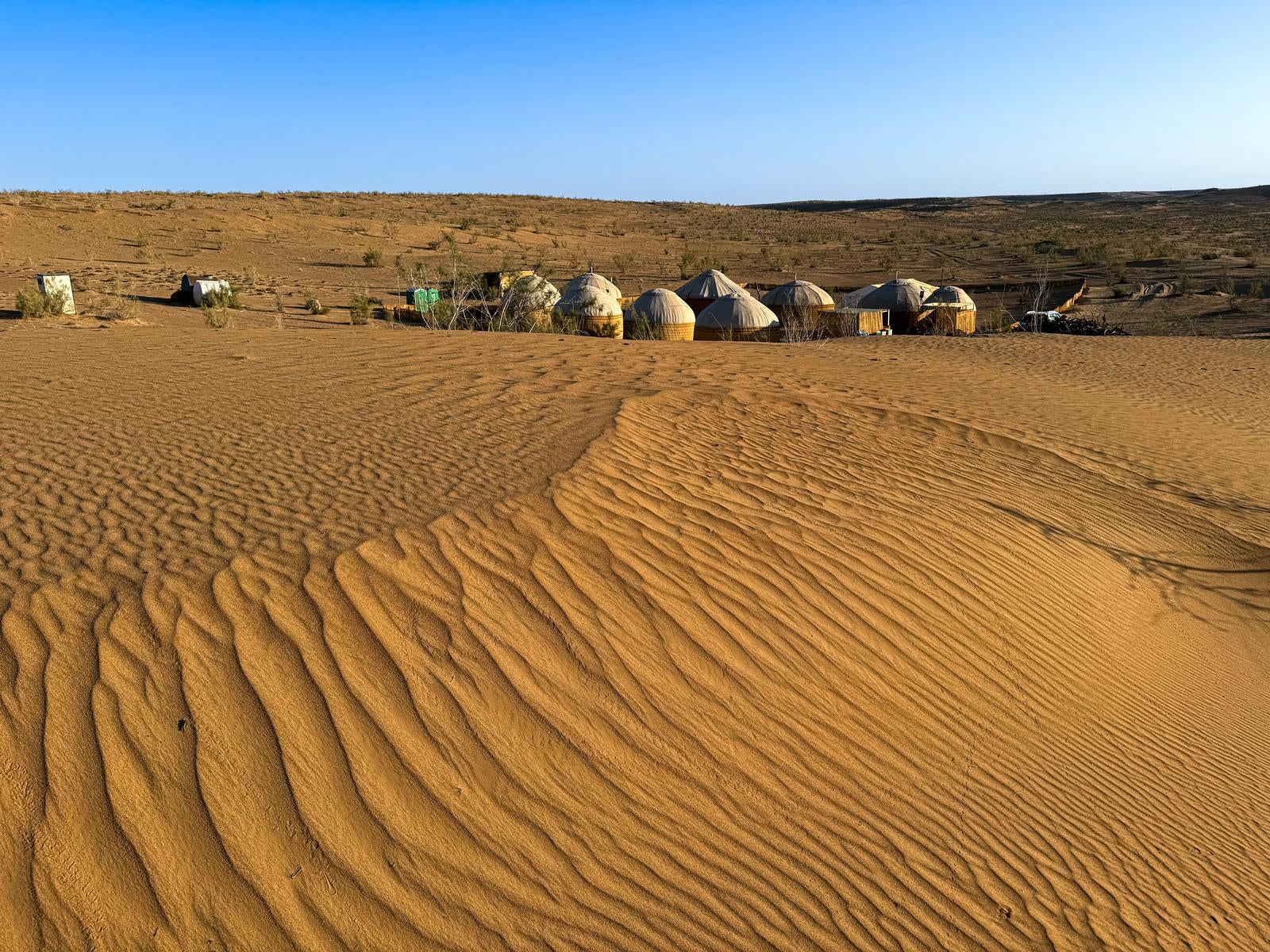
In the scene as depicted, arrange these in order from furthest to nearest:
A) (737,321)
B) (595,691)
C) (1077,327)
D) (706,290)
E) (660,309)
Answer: (706,290) < (1077,327) < (737,321) < (660,309) < (595,691)

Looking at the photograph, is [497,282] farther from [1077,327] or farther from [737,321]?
[1077,327]

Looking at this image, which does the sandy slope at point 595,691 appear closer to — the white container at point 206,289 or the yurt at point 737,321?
the yurt at point 737,321

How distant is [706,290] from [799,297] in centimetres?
235

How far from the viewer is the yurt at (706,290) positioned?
2319 cm

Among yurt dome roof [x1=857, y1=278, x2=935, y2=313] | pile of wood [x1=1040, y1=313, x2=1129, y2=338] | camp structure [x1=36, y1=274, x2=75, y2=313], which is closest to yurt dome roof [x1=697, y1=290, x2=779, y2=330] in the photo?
yurt dome roof [x1=857, y1=278, x2=935, y2=313]

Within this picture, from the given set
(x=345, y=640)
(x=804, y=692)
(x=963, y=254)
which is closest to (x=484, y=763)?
(x=345, y=640)

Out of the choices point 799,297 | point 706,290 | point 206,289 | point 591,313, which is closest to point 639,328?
point 591,313

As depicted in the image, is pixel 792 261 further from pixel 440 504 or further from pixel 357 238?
pixel 440 504

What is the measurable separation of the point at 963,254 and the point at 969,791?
51415 mm

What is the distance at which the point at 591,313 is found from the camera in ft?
64.3

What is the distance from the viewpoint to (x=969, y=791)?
381 centimetres

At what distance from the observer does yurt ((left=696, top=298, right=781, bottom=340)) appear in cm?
2005

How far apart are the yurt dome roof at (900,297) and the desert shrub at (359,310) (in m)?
13.5

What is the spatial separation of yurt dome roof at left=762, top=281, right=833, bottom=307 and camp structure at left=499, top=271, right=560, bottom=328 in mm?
5718
